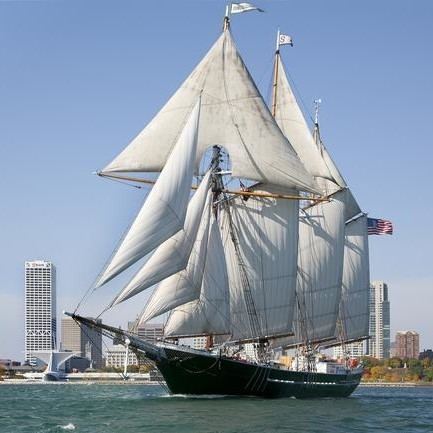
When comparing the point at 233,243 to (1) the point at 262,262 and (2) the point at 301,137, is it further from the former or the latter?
(2) the point at 301,137

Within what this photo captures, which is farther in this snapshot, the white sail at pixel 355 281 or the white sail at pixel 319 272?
the white sail at pixel 355 281

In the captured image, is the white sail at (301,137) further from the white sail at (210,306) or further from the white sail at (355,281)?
the white sail at (210,306)

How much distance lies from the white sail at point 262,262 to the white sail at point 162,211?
12.3 metres

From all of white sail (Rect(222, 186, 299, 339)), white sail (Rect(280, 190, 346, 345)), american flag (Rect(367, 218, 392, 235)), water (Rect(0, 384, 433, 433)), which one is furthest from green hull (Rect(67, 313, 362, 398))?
american flag (Rect(367, 218, 392, 235))

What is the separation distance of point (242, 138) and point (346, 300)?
24877 mm

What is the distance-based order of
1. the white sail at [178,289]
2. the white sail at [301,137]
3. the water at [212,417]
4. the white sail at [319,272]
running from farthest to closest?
1. the white sail at [319,272]
2. the white sail at [301,137]
3. the white sail at [178,289]
4. the water at [212,417]

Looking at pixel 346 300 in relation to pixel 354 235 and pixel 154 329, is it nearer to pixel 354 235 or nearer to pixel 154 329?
pixel 354 235

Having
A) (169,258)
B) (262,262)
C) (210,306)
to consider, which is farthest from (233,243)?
(169,258)

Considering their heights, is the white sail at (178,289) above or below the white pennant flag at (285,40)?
below

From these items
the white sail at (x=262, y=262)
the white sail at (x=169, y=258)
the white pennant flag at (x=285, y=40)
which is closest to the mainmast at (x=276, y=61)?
the white pennant flag at (x=285, y=40)

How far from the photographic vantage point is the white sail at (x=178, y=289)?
6488 centimetres

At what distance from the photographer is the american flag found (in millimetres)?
103938

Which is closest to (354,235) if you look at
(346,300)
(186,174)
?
(346,300)

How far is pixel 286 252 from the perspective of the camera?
7738cm
